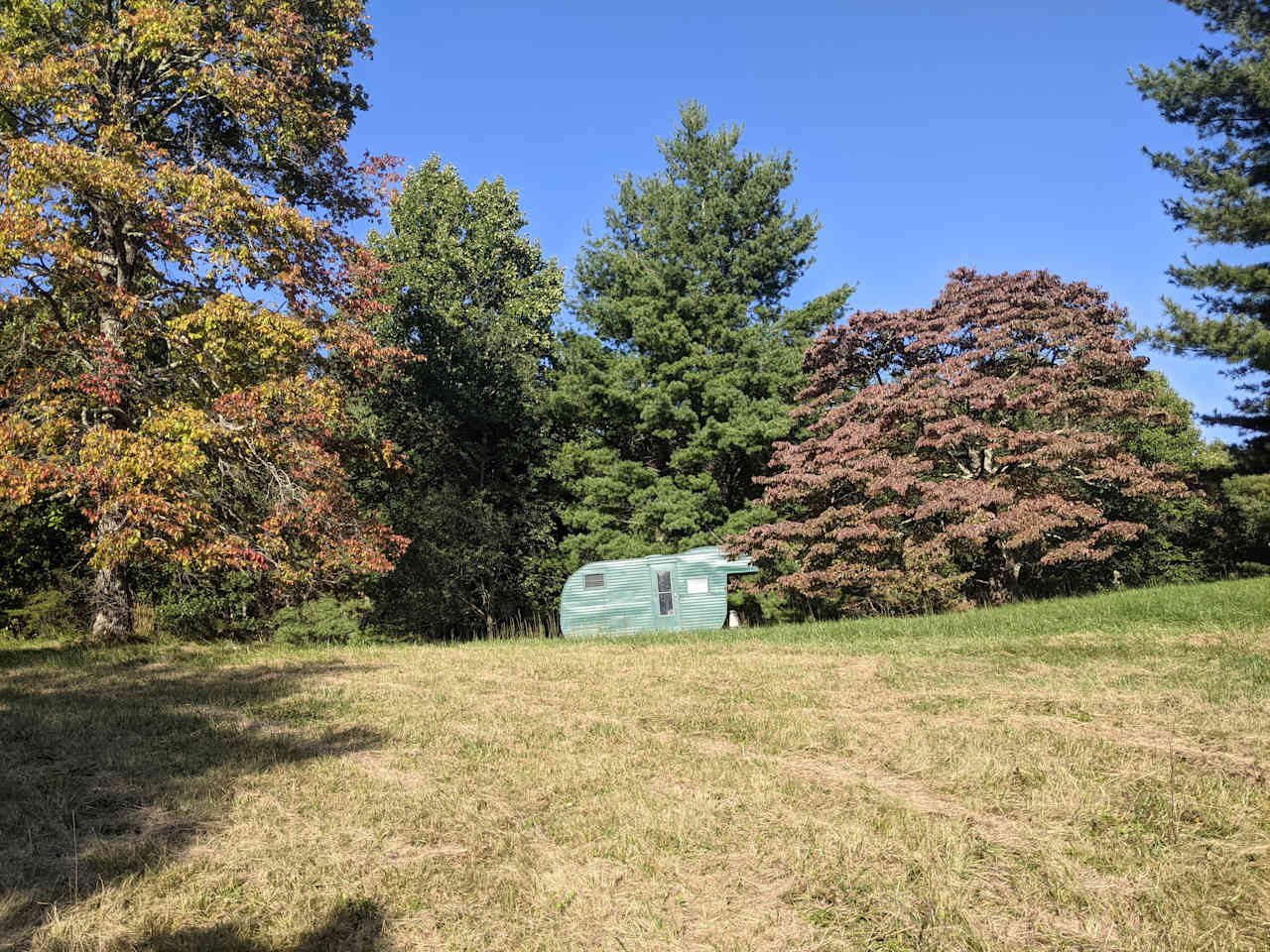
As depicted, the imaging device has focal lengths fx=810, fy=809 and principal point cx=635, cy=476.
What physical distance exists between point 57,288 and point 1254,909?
1619cm

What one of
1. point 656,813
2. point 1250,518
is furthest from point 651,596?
point 1250,518

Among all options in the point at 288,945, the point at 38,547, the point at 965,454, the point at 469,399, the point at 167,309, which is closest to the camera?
the point at 288,945

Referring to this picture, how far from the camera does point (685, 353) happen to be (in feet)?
77.4

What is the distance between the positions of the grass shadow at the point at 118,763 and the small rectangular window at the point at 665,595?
9212 mm

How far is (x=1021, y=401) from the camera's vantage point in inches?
668

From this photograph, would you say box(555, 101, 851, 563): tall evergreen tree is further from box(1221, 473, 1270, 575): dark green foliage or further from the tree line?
box(1221, 473, 1270, 575): dark green foliage

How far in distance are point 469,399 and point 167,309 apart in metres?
10.9

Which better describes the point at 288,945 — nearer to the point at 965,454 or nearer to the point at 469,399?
the point at 965,454

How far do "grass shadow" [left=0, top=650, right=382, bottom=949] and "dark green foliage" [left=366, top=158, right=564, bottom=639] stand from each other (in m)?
12.4

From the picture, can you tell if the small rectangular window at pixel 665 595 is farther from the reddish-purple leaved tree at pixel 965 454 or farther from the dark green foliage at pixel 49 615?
the dark green foliage at pixel 49 615

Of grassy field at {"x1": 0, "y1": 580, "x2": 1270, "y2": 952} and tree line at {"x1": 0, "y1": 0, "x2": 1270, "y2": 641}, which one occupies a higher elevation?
tree line at {"x1": 0, "y1": 0, "x2": 1270, "y2": 641}

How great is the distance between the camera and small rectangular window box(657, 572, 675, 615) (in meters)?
18.1

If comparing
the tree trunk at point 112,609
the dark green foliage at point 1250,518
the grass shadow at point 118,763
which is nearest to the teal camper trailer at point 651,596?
the tree trunk at point 112,609

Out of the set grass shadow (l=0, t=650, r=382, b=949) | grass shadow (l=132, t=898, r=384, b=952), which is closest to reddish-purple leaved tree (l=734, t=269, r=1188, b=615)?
grass shadow (l=0, t=650, r=382, b=949)
